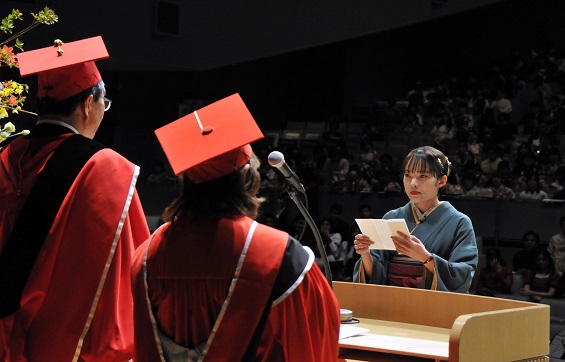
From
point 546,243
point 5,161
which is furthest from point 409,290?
point 546,243

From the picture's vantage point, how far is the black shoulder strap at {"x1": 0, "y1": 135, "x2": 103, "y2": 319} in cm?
214

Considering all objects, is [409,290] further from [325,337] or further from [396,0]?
[396,0]

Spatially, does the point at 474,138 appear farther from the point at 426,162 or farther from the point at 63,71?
the point at 63,71

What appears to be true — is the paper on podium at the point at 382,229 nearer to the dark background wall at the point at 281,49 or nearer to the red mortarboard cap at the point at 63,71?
the red mortarboard cap at the point at 63,71

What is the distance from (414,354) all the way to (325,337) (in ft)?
2.23

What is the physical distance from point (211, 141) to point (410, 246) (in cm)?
137

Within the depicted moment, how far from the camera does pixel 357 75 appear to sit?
14.1 m

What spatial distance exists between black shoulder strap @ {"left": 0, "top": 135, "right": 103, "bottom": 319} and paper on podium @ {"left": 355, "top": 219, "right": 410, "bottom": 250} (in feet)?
3.48

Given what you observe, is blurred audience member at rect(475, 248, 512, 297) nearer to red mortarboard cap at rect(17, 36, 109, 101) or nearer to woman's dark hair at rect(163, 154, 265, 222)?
red mortarboard cap at rect(17, 36, 109, 101)

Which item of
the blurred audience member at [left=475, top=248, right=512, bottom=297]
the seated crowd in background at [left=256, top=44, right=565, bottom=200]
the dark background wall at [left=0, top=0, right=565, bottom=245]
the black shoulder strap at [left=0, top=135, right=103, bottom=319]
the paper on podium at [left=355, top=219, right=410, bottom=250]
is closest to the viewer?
the black shoulder strap at [left=0, top=135, right=103, bottom=319]

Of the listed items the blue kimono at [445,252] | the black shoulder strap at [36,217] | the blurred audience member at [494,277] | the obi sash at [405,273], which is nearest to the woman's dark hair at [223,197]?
the black shoulder strap at [36,217]

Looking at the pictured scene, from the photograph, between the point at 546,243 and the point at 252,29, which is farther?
A: the point at 252,29

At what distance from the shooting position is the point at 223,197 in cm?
174

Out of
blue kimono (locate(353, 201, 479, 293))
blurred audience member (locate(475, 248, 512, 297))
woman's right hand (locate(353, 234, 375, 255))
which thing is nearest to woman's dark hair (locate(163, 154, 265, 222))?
woman's right hand (locate(353, 234, 375, 255))
